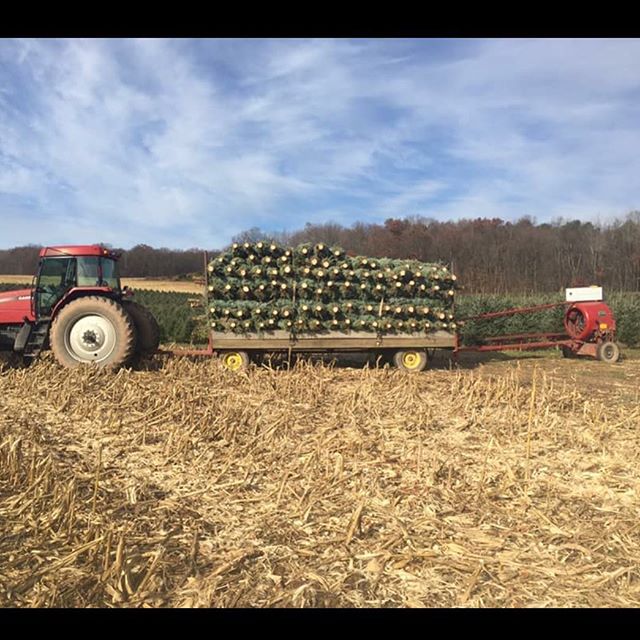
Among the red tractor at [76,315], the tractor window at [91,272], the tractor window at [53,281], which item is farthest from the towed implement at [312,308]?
the tractor window at [53,281]

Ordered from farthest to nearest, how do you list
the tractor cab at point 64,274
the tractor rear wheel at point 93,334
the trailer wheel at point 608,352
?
1. the trailer wheel at point 608,352
2. the tractor cab at point 64,274
3. the tractor rear wheel at point 93,334

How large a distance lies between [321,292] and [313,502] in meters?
6.72

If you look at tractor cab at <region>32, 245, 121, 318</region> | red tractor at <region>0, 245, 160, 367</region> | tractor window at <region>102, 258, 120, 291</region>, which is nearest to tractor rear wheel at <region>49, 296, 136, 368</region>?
red tractor at <region>0, 245, 160, 367</region>

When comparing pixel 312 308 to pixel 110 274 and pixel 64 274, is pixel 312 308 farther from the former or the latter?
pixel 64 274

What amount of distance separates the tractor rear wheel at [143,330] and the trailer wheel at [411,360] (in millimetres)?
4612

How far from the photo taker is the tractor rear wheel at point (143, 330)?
10.3 m

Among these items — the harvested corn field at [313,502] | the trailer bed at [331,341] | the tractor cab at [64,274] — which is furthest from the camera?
the trailer bed at [331,341]

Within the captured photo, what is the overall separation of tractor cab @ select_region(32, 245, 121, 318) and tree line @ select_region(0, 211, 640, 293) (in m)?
27.0

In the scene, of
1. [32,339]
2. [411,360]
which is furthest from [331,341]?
[32,339]

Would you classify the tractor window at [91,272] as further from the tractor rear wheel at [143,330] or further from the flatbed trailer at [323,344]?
the flatbed trailer at [323,344]
